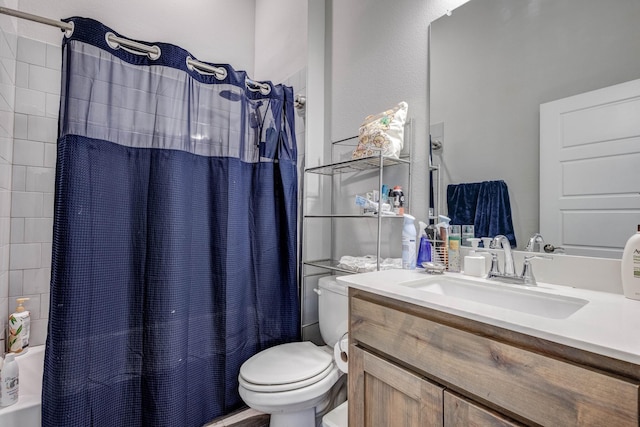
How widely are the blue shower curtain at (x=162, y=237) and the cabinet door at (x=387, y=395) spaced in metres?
A: 0.83

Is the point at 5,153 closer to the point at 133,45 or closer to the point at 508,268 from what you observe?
the point at 133,45

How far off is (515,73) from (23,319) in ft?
8.26

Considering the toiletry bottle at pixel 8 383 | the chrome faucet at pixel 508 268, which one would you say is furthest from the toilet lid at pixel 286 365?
the toiletry bottle at pixel 8 383

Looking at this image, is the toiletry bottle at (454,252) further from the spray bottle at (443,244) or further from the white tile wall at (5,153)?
the white tile wall at (5,153)

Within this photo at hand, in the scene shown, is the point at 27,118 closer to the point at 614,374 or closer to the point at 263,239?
the point at 263,239

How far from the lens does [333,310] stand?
58.2 inches

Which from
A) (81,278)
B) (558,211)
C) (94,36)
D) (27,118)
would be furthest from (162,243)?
(558,211)

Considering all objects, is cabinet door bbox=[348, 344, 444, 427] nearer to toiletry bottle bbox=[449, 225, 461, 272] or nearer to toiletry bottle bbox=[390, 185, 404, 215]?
toiletry bottle bbox=[449, 225, 461, 272]

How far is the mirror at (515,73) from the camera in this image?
3.01 ft

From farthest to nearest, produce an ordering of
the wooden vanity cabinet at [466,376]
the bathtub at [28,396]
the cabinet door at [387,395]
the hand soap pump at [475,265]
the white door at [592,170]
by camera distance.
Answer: the bathtub at [28,396] < the hand soap pump at [475,265] < the white door at [592,170] < the cabinet door at [387,395] < the wooden vanity cabinet at [466,376]

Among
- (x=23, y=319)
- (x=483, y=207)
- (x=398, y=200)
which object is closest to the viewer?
(x=483, y=207)

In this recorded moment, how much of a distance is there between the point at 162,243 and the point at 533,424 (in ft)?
4.65

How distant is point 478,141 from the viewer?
1.20m

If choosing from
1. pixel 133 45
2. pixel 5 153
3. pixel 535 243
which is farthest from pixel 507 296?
pixel 5 153
